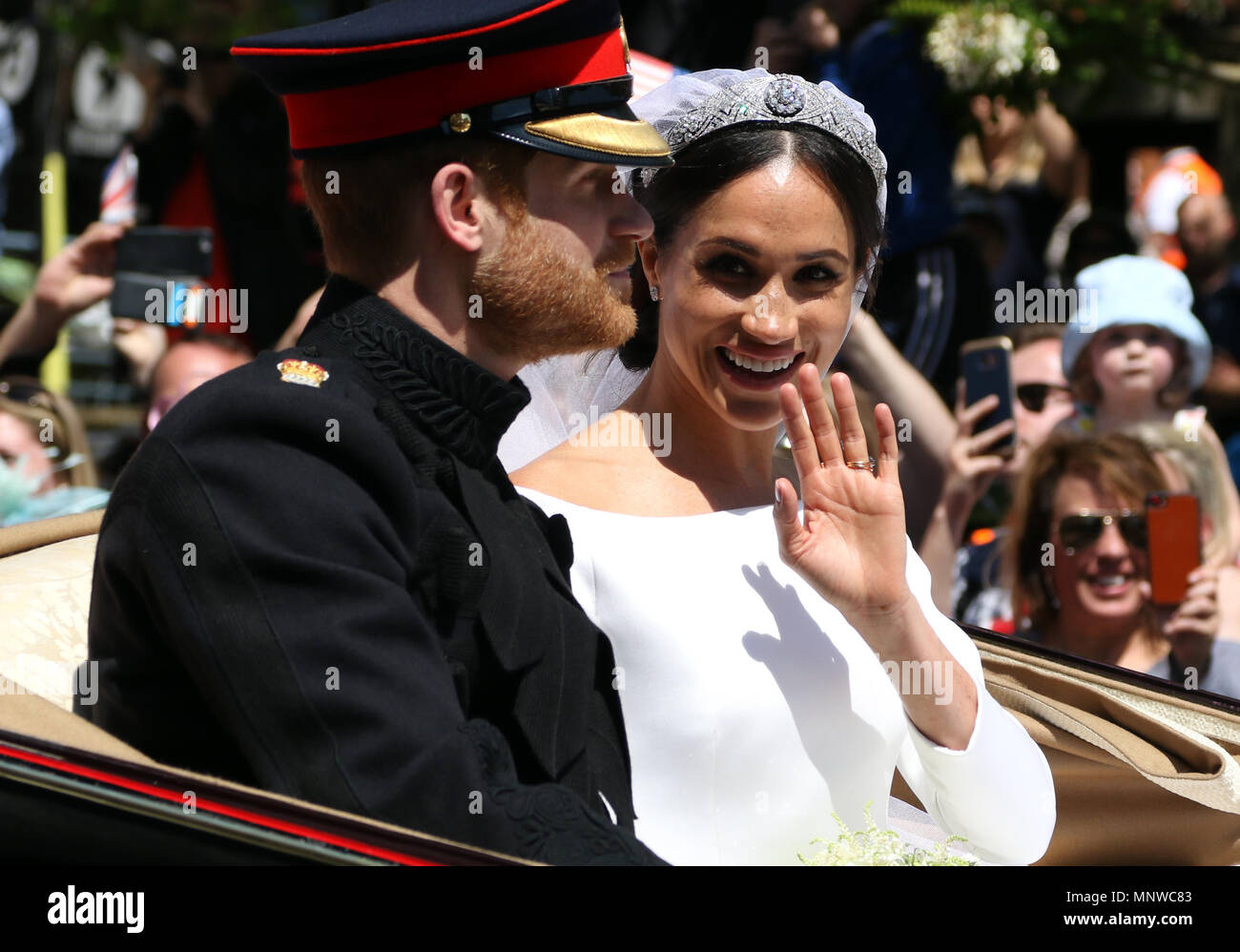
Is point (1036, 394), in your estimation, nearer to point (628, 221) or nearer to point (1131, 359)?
point (1131, 359)

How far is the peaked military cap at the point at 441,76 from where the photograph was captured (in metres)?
1.91

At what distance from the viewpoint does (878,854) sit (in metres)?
2.04

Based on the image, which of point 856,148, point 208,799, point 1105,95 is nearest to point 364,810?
point 208,799

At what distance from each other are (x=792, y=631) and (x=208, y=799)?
3.56 feet

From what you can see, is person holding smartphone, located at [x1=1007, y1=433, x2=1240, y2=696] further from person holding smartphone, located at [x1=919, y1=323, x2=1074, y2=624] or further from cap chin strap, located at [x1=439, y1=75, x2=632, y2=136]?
cap chin strap, located at [x1=439, y1=75, x2=632, y2=136]

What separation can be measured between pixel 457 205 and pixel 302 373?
283mm

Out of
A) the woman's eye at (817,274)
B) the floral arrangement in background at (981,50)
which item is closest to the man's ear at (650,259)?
the woman's eye at (817,274)

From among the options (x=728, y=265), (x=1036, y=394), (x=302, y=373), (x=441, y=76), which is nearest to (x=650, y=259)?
(x=728, y=265)

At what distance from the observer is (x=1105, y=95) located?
17.4 feet

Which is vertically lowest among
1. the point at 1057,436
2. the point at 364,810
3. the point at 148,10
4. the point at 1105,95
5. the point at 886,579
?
the point at 364,810

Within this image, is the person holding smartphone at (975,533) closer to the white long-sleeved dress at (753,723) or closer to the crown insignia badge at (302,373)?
the white long-sleeved dress at (753,723)

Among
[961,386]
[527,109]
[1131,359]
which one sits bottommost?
[527,109]

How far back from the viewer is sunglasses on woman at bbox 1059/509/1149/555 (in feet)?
12.1
